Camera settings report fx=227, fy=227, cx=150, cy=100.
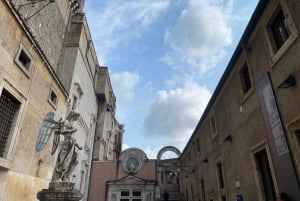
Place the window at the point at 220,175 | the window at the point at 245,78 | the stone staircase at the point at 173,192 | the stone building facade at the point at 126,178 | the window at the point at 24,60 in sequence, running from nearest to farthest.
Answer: the window at the point at 24,60, the window at the point at 245,78, the window at the point at 220,175, the stone building facade at the point at 126,178, the stone staircase at the point at 173,192

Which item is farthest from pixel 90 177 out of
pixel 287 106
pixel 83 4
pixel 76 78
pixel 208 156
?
pixel 287 106

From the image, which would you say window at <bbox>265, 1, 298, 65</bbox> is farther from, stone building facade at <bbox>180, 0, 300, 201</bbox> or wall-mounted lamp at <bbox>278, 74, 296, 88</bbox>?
wall-mounted lamp at <bbox>278, 74, 296, 88</bbox>

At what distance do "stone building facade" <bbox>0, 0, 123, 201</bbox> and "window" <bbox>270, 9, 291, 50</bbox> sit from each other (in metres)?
8.40

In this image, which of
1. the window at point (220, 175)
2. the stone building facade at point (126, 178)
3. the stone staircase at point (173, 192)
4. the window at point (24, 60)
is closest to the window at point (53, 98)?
the window at point (24, 60)

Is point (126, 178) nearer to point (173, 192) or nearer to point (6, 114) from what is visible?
point (173, 192)

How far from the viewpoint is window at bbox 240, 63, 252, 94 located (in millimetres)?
8781

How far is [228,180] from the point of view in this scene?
10734 mm

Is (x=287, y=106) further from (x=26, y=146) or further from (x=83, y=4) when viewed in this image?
(x=83, y=4)

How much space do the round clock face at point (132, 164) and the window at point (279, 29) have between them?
56.3ft

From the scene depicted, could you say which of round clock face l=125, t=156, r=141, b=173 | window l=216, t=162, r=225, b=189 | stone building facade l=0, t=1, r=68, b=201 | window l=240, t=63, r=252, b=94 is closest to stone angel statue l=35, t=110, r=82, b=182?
stone building facade l=0, t=1, r=68, b=201

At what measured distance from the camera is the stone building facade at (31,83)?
25.6 ft

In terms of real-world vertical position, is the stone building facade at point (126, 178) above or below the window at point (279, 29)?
below

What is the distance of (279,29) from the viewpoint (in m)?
6.70

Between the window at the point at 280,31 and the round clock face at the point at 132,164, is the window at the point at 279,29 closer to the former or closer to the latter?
the window at the point at 280,31
